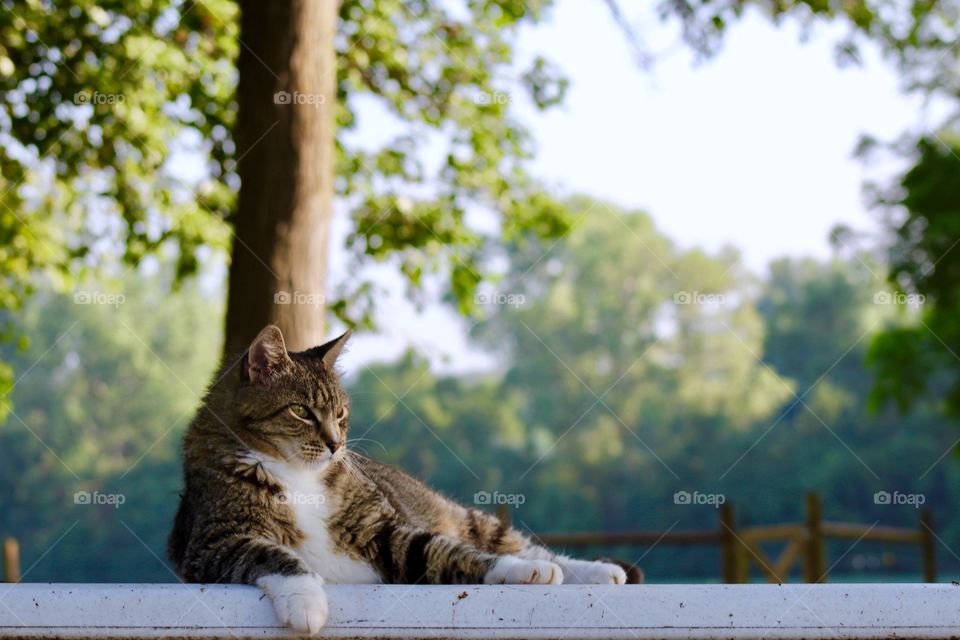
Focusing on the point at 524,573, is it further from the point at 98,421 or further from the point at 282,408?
the point at 98,421

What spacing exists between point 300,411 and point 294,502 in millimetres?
266

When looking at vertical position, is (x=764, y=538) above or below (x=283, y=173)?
above

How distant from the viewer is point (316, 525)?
9.82ft

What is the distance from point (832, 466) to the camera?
33375mm

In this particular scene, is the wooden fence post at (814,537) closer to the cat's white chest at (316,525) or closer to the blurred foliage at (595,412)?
the cat's white chest at (316,525)

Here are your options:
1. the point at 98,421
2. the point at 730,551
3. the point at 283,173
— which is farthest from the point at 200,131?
the point at 98,421

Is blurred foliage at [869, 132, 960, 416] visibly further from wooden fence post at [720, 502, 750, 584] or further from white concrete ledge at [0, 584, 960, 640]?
white concrete ledge at [0, 584, 960, 640]

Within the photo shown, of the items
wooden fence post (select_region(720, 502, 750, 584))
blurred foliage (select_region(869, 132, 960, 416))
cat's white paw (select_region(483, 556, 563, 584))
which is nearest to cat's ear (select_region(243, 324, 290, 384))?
cat's white paw (select_region(483, 556, 563, 584))

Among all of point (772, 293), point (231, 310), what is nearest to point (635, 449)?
point (772, 293)

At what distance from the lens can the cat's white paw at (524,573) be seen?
2623mm

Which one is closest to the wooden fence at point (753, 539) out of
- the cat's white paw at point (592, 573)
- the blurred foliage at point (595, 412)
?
the cat's white paw at point (592, 573)

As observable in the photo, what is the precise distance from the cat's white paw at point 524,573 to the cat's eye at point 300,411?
0.75 meters

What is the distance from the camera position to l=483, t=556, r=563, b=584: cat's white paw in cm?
262

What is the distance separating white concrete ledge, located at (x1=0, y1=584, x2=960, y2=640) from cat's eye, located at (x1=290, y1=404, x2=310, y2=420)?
894mm
